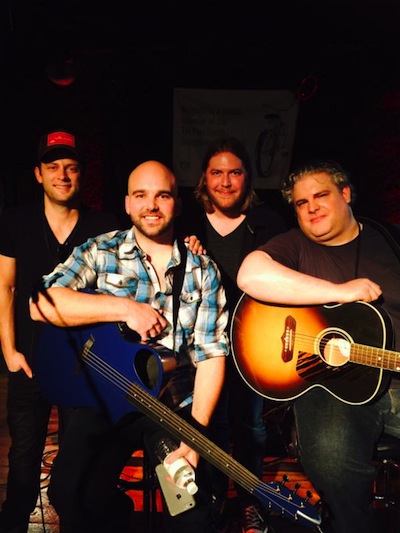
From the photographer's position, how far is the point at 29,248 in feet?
9.62

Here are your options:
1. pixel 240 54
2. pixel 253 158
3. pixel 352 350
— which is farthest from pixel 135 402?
pixel 240 54

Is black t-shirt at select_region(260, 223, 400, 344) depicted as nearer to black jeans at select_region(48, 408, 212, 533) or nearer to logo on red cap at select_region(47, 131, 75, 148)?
black jeans at select_region(48, 408, 212, 533)

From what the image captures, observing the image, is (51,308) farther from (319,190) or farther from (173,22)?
(173,22)

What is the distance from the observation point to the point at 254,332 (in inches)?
111

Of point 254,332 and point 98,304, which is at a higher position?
point 98,304

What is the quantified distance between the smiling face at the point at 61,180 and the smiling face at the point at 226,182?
862 millimetres

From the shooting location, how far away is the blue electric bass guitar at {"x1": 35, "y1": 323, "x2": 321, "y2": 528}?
89.0 inches

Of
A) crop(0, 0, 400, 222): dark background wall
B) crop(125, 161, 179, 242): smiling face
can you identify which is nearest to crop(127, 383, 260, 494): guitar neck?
crop(125, 161, 179, 242): smiling face

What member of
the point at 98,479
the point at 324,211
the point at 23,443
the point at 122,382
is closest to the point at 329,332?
the point at 324,211

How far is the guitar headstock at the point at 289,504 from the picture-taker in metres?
2.25

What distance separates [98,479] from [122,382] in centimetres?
47

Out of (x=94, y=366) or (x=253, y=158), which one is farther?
(x=253, y=158)

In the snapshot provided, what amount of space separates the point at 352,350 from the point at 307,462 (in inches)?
23.7

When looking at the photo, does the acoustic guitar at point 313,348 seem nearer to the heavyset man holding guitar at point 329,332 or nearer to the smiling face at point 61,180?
the heavyset man holding guitar at point 329,332
